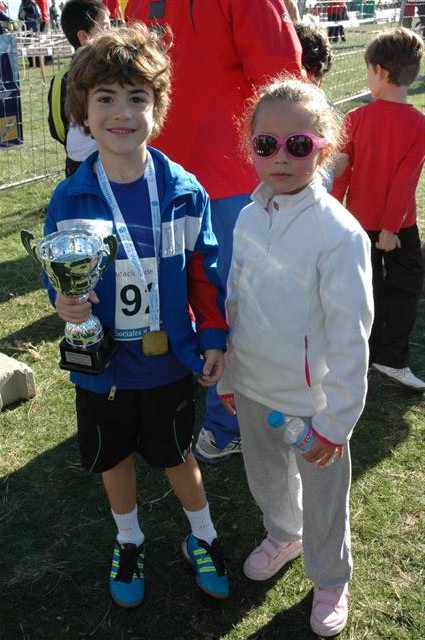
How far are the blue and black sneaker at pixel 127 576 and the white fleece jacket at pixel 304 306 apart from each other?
77 cm

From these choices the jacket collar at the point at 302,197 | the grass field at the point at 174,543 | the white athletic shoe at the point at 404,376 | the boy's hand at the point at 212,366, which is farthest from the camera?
the white athletic shoe at the point at 404,376

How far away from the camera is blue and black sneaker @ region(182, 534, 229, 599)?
2303mm

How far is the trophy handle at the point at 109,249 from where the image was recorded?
176cm

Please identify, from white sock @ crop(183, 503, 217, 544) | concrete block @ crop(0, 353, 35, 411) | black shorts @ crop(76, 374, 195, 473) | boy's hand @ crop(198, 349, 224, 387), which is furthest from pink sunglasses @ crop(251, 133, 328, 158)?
concrete block @ crop(0, 353, 35, 411)

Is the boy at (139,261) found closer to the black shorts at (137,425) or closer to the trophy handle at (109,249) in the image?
the black shorts at (137,425)

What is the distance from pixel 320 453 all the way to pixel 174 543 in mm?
983

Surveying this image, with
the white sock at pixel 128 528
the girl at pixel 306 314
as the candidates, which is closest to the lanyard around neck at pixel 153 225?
the girl at pixel 306 314

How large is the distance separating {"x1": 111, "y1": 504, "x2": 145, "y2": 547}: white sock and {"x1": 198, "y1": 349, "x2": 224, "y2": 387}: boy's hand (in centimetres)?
64

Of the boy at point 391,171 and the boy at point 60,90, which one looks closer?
the boy at point 391,171

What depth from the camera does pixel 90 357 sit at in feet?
6.15

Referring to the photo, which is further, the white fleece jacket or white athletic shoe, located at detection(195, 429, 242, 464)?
white athletic shoe, located at detection(195, 429, 242, 464)

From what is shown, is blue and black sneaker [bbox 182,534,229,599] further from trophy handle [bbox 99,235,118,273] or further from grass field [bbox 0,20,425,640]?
trophy handle [bbox 99,235,118,273]

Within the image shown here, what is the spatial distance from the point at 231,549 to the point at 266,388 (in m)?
0.86

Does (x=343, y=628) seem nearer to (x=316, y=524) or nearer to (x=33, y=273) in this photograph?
(x=316, y=524)
